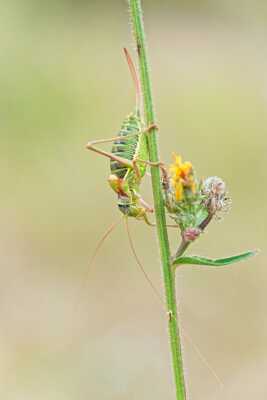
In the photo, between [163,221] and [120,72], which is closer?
[163,221]

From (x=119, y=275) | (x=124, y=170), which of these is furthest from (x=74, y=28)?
(x=124, y=170)

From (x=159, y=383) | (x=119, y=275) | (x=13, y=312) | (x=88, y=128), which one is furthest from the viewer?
(x=88, y=128)

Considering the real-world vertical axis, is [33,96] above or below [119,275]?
above

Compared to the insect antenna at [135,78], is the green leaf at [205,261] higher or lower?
lower

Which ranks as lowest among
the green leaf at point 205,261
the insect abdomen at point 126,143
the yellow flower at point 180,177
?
the green leaf at point 205,261

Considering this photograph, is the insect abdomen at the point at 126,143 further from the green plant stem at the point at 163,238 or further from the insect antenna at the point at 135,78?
the green plant stem at the point at 163,238

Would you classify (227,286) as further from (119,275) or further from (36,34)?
(36,34)

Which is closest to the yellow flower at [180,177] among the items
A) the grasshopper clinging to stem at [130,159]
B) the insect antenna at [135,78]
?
the grasshopper clinging to stem at [130,159]
